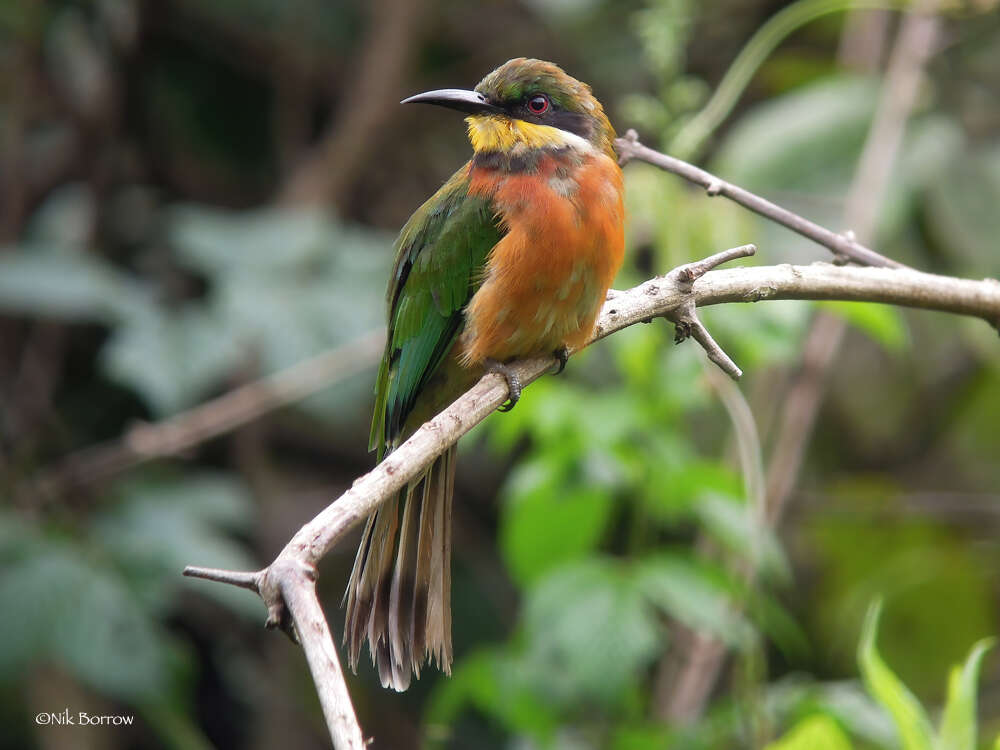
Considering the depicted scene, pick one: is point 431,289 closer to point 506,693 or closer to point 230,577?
point 506,693

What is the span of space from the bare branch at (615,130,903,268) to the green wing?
37 centimetres

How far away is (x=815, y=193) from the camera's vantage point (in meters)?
3.32

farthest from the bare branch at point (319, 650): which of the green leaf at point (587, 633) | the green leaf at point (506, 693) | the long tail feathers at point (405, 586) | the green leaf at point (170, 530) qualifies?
the green leaf at point (170, 530)

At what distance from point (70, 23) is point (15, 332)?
1185 millimetres

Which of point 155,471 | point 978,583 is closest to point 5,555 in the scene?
point 155,471

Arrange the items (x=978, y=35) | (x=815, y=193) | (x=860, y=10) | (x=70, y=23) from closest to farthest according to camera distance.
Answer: (x=815, y=193)
(x=978, y=35)
(x=860, y=10)
(x=70, y=23)

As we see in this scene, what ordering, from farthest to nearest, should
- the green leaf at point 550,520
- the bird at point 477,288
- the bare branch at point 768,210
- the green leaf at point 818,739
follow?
1. the green leaf at point 550,520
2. the bird at point 477,288
3. the bare branch at point 768,210
4. the green leaf at point 818,739

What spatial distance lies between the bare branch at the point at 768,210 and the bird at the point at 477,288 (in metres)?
0.23

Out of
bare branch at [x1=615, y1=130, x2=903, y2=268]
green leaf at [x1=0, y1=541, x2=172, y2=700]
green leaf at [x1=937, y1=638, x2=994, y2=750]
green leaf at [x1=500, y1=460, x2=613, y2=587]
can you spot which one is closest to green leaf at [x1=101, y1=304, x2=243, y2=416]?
green leaf at [x1=0, y1=541, x2=172, y2=700]

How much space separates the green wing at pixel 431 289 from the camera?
2.27 m

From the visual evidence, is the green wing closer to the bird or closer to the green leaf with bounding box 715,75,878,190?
the bird

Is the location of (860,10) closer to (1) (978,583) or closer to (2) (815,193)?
(2) (815,193)

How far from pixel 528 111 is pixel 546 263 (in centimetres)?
37

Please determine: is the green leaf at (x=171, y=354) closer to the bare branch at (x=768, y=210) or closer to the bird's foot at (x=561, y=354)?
the bird's foot at (x=561, y=354)
